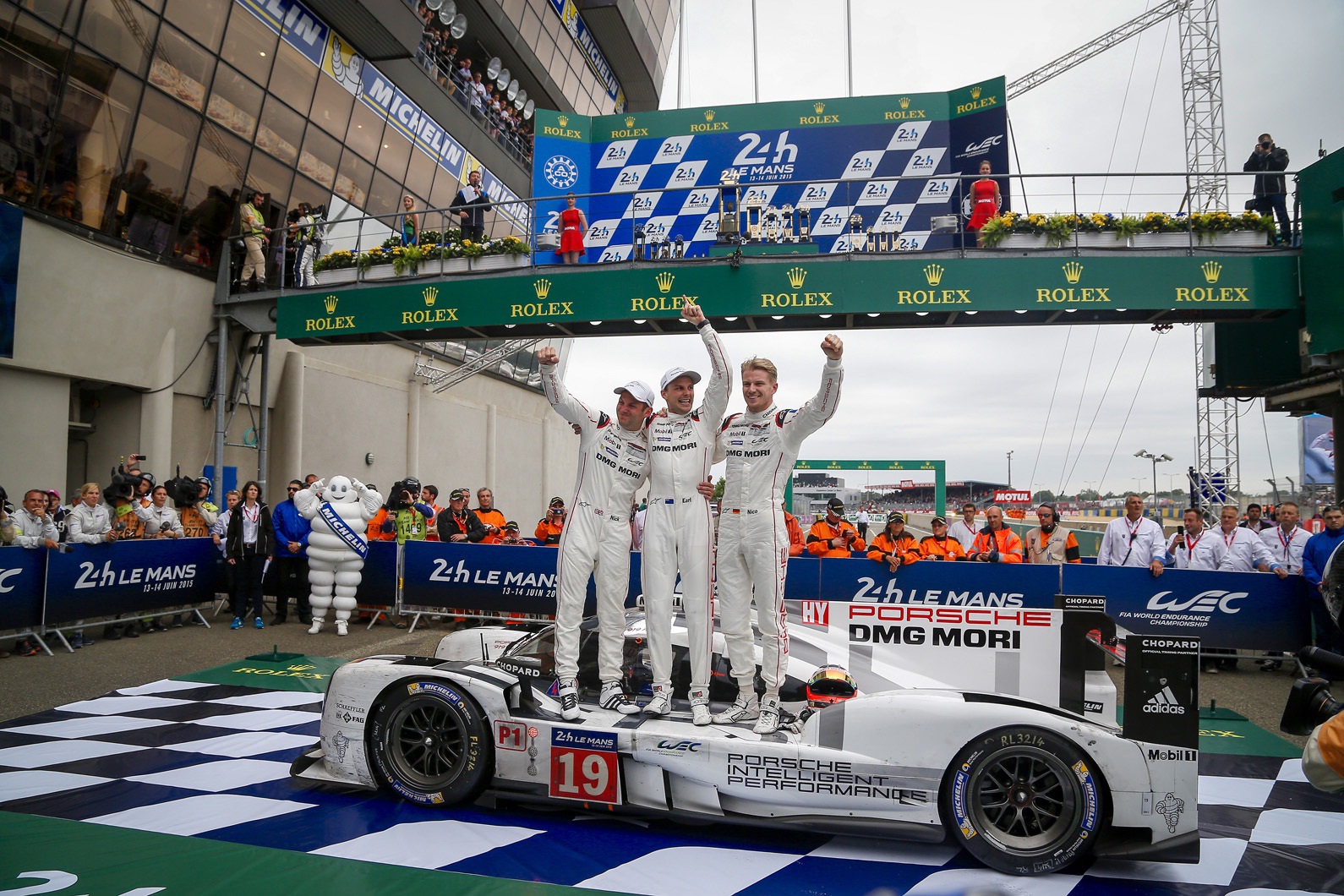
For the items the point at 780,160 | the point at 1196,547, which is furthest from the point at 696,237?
the point at 1196,547

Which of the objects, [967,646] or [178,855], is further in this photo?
[967,646]

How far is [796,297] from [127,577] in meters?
8.31

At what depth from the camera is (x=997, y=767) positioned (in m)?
3.22

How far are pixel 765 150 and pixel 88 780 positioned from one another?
14.8 metres

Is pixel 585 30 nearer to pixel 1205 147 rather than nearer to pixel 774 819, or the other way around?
pixel 1205 147

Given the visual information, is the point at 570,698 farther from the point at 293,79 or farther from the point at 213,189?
the point at 293,79

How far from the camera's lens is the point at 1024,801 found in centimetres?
317

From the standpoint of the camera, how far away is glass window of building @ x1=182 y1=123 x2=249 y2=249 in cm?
1303

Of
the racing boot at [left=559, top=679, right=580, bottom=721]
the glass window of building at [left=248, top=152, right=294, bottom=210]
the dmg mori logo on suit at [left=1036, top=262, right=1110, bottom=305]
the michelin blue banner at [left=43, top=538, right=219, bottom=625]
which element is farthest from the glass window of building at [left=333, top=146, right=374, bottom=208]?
the racing boot at [left=559, top=679, right=580, bottom=721]

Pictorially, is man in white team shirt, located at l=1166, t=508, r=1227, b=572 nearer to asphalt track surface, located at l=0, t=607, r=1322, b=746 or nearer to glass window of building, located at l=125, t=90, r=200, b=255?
asphalt track surface, located at l=0, t=607, r=1322, b=746

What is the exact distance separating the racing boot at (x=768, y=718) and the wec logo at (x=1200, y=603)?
5.74 metres

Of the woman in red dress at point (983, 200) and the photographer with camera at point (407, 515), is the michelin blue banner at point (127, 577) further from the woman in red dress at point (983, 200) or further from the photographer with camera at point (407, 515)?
the woman in red dress at point (983, 200)

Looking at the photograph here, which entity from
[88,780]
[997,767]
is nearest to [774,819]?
[997,767]

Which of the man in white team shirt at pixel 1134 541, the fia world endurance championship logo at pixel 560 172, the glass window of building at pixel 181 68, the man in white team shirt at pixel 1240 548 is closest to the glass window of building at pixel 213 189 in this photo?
the glass window of building at pixel 181 68
